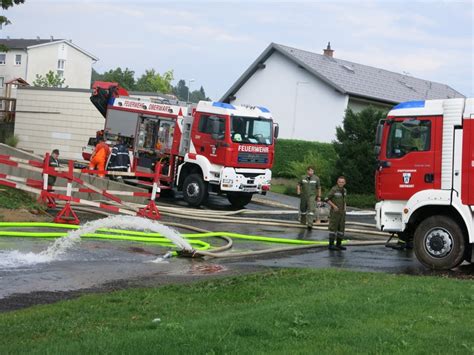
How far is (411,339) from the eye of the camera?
6809 mm

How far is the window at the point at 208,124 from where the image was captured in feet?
74.3

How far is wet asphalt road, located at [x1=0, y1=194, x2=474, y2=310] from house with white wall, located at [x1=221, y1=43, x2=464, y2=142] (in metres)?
22.8

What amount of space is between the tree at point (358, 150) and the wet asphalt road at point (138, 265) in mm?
12172

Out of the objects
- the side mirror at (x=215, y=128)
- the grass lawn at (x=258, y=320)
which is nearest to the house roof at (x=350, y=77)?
the side mirror at (x=215, y=128)

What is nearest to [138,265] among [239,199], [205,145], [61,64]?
[205,145]

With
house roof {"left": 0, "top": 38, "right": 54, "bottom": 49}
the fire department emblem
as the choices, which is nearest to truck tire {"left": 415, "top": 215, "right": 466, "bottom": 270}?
the fire department emblem

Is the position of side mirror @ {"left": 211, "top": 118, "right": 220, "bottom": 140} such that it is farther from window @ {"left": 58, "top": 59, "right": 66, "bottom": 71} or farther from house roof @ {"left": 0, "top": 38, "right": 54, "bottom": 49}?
window @ {"left": 58, "top": 59, "right": 66, "bottom": 71}

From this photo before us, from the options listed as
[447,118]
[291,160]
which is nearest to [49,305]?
[447,118]

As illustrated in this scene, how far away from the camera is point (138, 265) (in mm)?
12570

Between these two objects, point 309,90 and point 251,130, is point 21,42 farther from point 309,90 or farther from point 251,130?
point 251,130

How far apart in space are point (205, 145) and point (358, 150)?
360 inches

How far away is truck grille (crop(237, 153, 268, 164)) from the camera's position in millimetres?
22725

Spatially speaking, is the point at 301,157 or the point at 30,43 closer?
the point at 301,157

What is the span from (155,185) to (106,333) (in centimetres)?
1115
